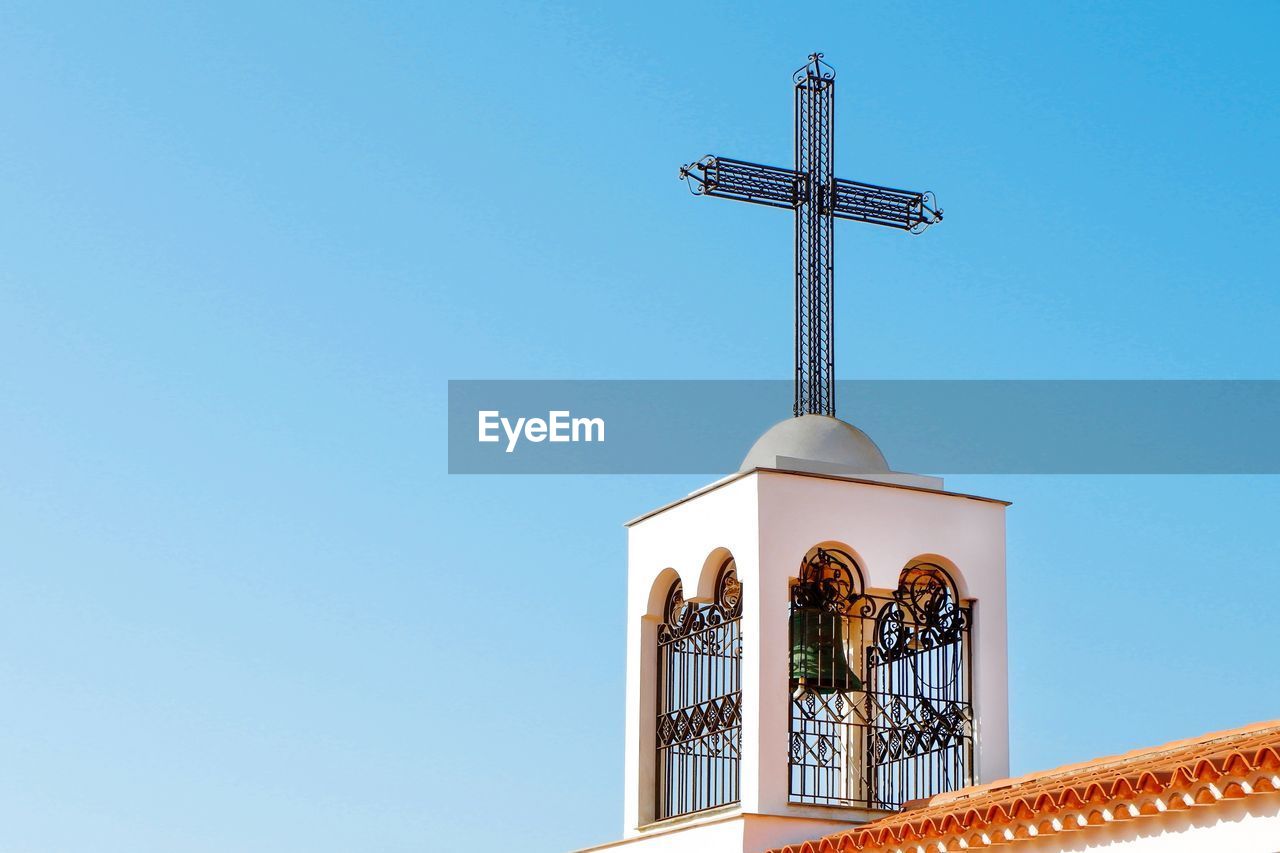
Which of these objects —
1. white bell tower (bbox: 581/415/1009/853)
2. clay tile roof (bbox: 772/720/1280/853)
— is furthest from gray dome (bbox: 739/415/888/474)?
clay tile roof (bbox: 772/720/1280/853)

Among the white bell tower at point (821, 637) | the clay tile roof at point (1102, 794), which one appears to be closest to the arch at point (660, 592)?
the white bell tower at point (821, 637)

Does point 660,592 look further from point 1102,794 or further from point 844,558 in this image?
point 1102,794

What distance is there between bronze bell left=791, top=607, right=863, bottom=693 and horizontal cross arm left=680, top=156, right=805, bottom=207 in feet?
11.4

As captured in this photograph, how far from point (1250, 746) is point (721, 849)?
5.59 meters

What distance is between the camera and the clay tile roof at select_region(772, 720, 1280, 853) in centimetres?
865

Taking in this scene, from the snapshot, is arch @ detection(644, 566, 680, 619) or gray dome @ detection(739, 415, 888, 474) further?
arch @ detection(644, 566, 680, 619)

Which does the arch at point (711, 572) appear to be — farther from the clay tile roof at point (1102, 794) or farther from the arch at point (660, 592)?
the clay tile roof at point (1102, 794)

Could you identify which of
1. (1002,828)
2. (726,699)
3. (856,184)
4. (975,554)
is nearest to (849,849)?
(1002,828)

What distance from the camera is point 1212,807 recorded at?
8.78 metres

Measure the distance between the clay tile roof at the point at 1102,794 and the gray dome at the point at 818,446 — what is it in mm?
3285

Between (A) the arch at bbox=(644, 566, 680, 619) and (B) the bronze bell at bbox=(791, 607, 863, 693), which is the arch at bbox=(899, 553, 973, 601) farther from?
(A) the arch at bbox=(644, 566, 680, 619)

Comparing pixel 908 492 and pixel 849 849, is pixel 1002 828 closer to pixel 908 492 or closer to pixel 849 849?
pixel 849 849

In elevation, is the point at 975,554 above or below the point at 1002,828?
above

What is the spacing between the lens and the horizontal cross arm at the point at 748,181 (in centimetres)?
1532
